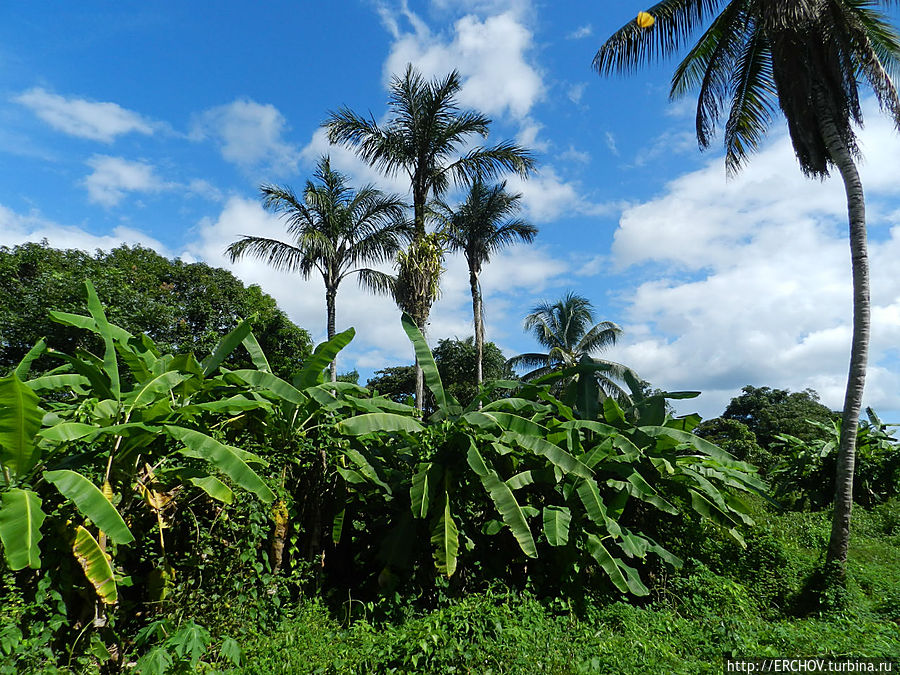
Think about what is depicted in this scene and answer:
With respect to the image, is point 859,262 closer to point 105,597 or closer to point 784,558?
point 784,558

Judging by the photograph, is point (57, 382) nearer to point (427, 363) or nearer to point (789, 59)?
point (427, 363)

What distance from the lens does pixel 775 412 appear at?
33.5m

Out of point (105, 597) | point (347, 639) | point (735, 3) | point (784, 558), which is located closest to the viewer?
point (105, 597)

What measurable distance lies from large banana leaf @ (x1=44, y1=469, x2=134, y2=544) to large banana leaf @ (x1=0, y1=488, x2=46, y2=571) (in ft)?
0.55

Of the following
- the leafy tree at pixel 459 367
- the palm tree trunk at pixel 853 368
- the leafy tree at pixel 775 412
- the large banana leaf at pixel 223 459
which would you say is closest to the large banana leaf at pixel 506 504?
the large banana leaf at pixel 223 459

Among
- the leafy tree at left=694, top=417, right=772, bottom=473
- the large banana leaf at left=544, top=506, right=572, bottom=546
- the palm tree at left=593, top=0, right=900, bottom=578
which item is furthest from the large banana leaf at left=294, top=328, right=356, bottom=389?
the leafy tree at left=694, top=417, right=772, bottom=473

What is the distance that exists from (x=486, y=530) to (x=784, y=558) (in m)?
4.03

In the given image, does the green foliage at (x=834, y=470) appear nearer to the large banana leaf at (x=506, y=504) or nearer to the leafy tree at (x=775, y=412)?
the large banana leaf at (x=506, y=504)

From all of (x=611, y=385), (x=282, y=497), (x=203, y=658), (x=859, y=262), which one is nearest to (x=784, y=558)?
(x=859, y=262)

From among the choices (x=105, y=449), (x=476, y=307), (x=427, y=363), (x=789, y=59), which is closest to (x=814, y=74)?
(x=789, y=59)

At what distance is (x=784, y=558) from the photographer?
6484mm

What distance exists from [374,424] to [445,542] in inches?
48.9

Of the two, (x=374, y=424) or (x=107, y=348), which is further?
(x=374, y=424)

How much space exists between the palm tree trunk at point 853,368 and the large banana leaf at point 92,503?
7.33 metres
